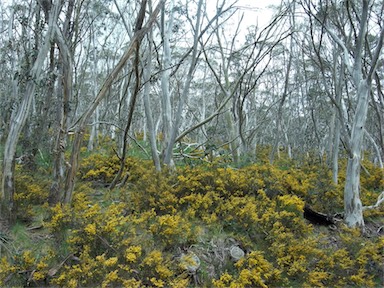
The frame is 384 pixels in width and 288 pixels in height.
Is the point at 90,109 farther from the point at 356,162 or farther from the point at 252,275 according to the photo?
the point at 356,162

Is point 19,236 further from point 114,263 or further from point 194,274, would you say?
point 194,274

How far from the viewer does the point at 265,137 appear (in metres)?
21.4

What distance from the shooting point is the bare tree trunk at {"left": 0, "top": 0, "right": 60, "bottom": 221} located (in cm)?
407

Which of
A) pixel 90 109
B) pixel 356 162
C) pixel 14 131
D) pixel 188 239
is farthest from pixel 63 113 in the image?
pixel 356 162

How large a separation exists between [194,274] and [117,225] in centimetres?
106

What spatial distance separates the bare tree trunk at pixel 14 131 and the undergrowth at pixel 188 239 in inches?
14.7

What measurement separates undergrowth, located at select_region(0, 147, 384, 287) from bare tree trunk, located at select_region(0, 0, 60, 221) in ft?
1.22

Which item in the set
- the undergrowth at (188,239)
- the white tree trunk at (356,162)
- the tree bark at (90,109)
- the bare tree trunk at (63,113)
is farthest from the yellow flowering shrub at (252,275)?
the bare tree trunk at (63,113)

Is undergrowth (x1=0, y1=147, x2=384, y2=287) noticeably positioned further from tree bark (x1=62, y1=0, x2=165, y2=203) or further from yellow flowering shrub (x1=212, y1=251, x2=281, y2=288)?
tree bark (x1=62, y1=0, x2=165, y2=203)

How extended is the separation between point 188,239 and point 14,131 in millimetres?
2473

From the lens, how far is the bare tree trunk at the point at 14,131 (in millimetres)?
4070

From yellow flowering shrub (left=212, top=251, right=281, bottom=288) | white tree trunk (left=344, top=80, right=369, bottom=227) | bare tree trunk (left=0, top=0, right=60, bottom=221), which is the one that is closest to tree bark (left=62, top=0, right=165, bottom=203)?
bare tree trunk (left=0, top=0, right=60, bottom=221)

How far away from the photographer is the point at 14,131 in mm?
4059

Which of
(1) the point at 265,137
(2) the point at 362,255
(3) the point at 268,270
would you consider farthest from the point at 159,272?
(1) the point at 265,137
